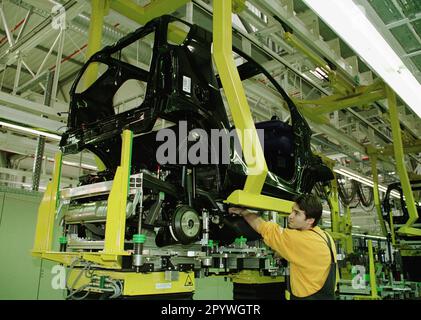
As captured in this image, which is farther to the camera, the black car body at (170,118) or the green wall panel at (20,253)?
→ the green wall panel at (20,253)

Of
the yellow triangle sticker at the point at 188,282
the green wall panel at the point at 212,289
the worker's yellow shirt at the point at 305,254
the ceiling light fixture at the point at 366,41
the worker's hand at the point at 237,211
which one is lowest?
the green wall panel at the point at 212,289

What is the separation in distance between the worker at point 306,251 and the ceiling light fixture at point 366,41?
1.63 metres

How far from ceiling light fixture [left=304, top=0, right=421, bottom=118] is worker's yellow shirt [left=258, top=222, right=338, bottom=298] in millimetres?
1925

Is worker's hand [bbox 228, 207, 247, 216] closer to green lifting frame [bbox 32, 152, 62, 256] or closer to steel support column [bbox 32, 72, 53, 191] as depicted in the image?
green lifting frame [bbox 32, 152, 62, 256]

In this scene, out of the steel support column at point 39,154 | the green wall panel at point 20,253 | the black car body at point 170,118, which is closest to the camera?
the black car body at point 170,118

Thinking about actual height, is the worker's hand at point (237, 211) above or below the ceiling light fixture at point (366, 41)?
below

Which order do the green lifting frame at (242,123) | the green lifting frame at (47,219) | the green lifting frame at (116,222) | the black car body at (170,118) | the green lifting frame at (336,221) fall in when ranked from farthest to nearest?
the green lifting frame at (336,221) < the green lifting frame at (47,219) < the green lifting frame at (242,123) < the black car body at (170,118) < the green lifting frame at (116,222)

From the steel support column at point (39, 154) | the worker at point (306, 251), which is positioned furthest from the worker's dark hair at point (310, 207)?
the steel support column at point (39, 154)

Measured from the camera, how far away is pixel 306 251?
3.03m

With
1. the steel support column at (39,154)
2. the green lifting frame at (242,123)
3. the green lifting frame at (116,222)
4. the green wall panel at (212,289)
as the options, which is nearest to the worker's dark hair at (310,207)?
the green lifting frame at (242,123)

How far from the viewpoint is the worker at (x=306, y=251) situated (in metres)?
3.04

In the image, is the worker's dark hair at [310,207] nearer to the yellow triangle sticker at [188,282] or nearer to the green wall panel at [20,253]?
the yellow triangle sticker at [188,282]

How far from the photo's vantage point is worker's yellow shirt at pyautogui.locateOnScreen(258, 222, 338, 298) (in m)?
3.03

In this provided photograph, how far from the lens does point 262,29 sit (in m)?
5.19
